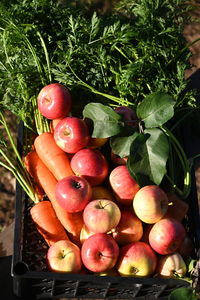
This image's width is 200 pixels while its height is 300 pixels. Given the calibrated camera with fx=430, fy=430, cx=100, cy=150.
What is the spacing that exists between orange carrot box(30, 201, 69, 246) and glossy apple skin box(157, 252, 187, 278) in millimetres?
343

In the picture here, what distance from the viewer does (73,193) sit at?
1.32m

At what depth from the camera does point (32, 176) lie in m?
1.56

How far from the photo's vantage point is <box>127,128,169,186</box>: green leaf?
1.32m

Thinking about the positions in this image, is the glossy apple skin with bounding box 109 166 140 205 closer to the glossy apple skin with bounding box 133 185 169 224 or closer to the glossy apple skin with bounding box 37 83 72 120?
the glossy apple skin with bounding box 133 185 169 224

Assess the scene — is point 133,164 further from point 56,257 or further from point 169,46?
point 169,46

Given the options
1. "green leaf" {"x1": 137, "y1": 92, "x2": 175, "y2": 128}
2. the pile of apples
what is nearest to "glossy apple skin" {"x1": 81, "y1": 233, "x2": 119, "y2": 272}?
the pile of apples

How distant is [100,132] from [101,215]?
27 cm

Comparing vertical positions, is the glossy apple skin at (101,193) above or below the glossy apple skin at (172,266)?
above

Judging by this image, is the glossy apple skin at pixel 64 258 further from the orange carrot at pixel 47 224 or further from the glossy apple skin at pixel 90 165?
the glossy apple skin at pixel 90 165

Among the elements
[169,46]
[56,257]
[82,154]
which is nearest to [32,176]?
[82,154]

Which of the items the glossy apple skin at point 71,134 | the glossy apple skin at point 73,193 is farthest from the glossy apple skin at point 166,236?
the glossy apple skin at point 71,134

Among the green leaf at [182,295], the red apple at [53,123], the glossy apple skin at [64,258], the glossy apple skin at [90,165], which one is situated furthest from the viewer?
the red apple at [53,123]

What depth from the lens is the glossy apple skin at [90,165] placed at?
4.58ft

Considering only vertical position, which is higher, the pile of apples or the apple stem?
the pile of apples
